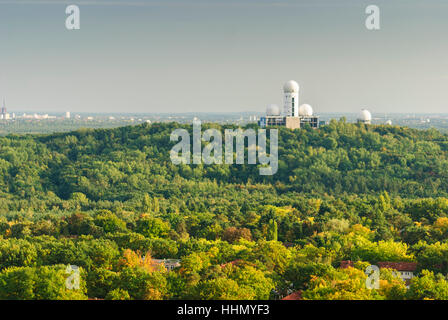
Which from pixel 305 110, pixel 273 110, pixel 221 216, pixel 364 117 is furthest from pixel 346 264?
pixel 364 117

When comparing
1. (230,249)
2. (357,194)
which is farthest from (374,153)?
(230,249)

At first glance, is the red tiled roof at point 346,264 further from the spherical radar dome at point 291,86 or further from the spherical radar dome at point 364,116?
the spherical radar dome at point 364,116

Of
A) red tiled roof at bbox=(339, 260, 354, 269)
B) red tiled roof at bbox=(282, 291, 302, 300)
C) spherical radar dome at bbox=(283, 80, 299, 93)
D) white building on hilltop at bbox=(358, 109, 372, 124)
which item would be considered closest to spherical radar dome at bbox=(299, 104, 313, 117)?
spherical radar dome at bbox=(283, 80, 299, 93)

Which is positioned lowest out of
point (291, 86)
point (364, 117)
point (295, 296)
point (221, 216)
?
point (295, 296)

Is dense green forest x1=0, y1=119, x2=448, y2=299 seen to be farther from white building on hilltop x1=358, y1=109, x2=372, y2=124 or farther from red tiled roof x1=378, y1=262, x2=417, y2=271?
white building on hilltop x1=358, y1=109, x2=372, y2=124

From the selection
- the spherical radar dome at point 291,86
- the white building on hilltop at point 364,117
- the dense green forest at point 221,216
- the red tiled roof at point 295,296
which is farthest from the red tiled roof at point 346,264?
the white building on hilltop at point 364,117

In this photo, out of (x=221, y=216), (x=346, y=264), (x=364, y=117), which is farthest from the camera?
(x=364, y=117)

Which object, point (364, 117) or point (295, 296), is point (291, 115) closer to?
point (364, 117)
